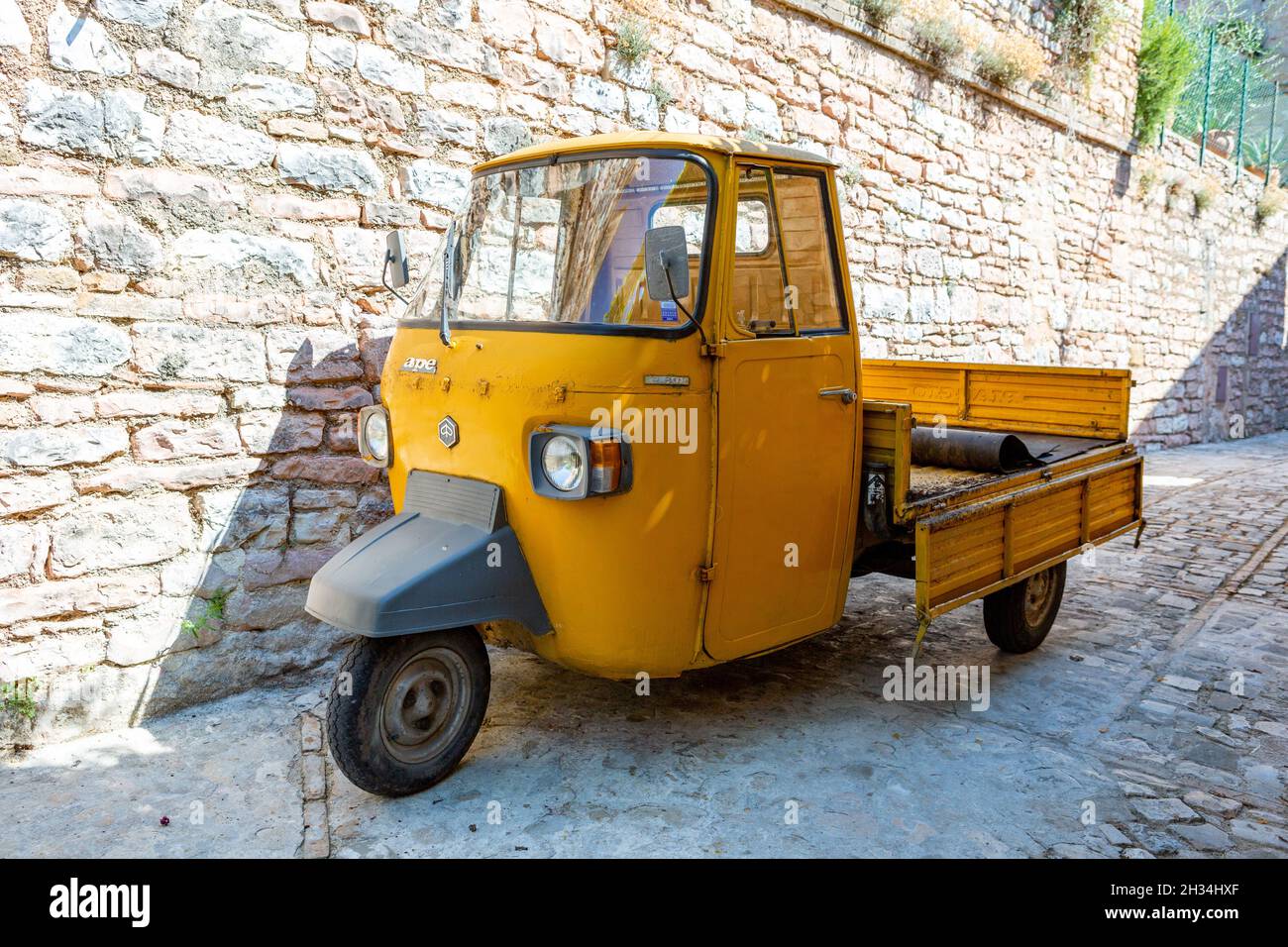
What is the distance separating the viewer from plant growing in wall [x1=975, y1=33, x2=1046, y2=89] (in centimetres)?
942

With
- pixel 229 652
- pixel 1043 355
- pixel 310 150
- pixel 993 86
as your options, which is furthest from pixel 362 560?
pixel 1043 355

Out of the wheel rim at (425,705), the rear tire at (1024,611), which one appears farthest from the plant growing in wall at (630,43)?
the wheel rim at (425,705)

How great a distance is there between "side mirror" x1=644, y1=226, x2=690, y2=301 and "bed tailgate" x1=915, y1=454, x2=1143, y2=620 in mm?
1458

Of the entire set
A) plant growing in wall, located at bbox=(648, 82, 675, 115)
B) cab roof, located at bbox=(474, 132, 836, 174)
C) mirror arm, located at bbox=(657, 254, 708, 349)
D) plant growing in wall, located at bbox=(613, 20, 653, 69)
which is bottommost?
mirror arm, located at bbox=(657, 254, 708, 349)

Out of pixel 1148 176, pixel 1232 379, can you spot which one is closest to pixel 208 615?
pixel 1148 176

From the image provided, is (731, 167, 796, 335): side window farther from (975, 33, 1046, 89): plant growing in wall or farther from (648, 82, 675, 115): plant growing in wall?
(975, 33, 1046, 89): plant growing in wall

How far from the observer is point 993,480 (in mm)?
4570

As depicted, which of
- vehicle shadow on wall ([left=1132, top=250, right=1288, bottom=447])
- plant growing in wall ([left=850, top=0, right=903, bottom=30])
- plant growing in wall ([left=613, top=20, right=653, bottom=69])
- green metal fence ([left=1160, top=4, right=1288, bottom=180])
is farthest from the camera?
green metal fence ([left=1160, top=4, right=1288, bottom=180])

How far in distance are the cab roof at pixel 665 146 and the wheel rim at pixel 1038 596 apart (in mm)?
2564

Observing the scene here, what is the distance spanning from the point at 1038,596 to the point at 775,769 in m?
2.22

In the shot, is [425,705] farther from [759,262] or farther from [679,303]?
[759,262]

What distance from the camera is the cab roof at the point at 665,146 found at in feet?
12.0

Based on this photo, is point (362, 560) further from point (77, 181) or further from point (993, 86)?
point (993, 86)

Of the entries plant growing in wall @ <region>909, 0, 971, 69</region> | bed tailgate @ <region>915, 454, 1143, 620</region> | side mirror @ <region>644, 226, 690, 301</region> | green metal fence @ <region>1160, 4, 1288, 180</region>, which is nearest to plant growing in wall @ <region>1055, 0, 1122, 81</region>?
plant growing in wall @ <region>909, 0, 971, 69</region>
